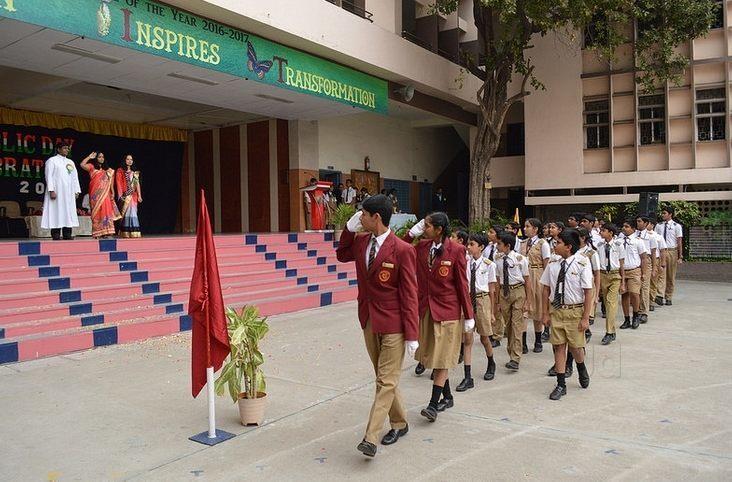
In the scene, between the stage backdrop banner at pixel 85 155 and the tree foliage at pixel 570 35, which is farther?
the stage backdrop banner at pixel 85 155

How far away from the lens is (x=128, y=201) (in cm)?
1127

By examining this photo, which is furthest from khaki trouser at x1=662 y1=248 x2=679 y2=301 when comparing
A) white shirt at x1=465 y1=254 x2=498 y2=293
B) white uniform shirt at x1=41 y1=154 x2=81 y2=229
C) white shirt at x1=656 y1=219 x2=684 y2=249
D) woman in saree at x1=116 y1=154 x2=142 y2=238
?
white uniform shirt at x1=41 y1=154 x2=81 y2=229

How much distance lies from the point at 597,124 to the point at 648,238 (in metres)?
9.47

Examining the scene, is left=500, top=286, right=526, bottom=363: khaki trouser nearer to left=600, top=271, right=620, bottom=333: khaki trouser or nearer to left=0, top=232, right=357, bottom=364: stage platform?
left=600, top=271, right=620, bottom=333: khaki trouser

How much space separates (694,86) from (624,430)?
50.8 ft

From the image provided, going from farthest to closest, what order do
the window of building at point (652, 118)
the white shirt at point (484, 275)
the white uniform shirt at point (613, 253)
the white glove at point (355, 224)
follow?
the window of building at point (652, 118), the white uniform shirt at point (613, 253), the white shirt at point (484, 275), the white glove at point (355, 224)

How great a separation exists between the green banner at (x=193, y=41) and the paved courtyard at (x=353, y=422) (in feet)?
16.0

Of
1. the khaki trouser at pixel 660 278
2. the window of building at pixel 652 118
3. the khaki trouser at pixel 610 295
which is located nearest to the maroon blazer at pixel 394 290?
the khaki trouser at pixel 610 295

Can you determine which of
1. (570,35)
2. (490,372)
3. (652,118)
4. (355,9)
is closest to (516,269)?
(490,372)

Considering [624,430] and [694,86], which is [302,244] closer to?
[624,430]

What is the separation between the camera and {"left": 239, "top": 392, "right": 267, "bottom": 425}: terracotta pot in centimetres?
449

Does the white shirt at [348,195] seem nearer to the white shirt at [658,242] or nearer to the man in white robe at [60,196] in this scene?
the man in white robe at [60,196]

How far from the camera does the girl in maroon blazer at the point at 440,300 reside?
466 centimetres

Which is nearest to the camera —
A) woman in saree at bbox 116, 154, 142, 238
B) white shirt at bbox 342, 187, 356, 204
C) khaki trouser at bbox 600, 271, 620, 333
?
khaki trouser at bbox 600, 271, 620, 333
